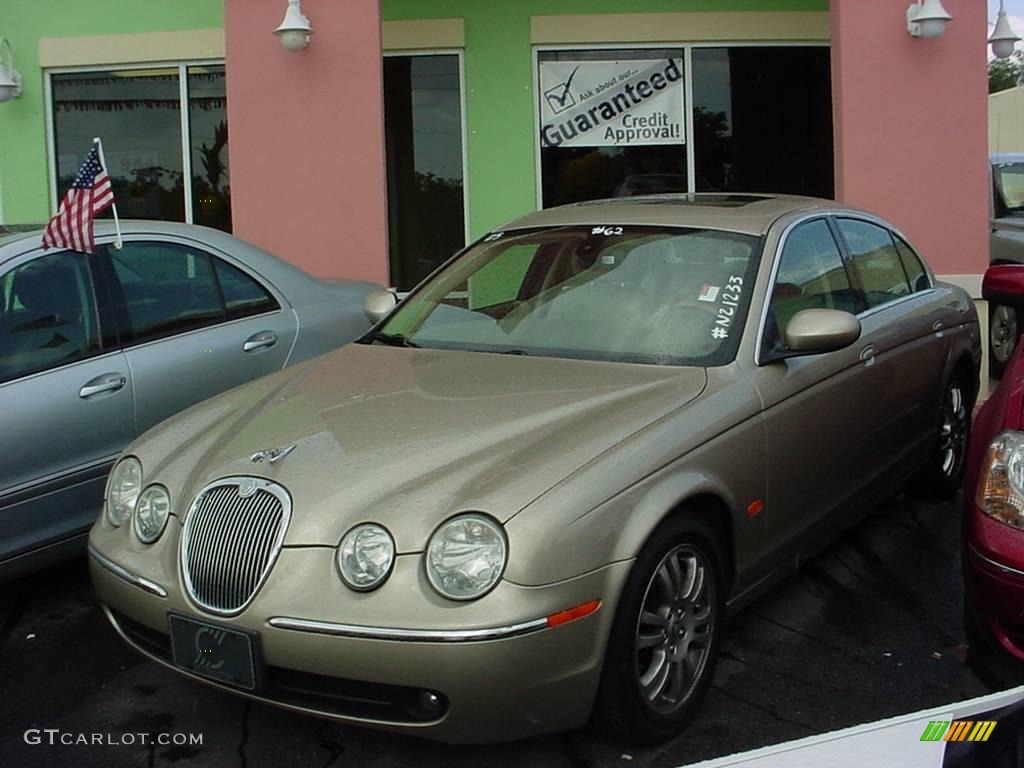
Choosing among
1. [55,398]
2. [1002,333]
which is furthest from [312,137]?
[1002,333]

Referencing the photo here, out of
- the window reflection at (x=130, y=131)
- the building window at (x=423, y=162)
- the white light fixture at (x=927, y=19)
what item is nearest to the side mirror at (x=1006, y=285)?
the white light fixture at (x=927, y=19)

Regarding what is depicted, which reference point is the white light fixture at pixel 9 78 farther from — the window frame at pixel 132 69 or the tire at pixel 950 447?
the tire at pixel 950 447

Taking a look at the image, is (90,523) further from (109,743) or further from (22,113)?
(22,113)

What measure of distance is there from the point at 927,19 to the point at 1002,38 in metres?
1.39

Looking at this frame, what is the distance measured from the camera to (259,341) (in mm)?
5305

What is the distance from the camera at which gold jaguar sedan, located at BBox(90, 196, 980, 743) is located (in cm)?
296

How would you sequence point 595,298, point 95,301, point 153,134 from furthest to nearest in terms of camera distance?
point 153,134 < point 95,301 < point 595,298

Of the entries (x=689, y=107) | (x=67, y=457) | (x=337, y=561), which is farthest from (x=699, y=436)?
(x=689, y=107)

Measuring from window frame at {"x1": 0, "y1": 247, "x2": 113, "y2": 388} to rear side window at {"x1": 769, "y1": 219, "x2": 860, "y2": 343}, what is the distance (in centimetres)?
271

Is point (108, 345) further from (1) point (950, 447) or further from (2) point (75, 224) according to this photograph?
(1) point (950, 447)

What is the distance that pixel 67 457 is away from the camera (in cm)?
446

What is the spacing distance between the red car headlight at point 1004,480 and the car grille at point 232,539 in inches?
82.1

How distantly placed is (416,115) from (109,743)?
679 centimetres

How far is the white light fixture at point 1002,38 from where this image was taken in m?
8.35
